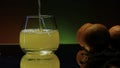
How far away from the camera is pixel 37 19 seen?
0.72 meters

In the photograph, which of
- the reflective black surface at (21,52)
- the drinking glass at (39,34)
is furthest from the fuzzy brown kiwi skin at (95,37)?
the reflective black surface at (21,52)

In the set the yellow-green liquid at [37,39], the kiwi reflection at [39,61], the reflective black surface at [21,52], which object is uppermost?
the yellow-green liquid at [37,39]

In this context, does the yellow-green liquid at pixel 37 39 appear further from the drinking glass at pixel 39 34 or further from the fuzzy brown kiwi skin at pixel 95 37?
the fuzzy brown kiwi skin at pixel 95 37

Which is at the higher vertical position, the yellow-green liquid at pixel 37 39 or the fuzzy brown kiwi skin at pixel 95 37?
the fuzzy brown kiwi skin at pixel 95 37

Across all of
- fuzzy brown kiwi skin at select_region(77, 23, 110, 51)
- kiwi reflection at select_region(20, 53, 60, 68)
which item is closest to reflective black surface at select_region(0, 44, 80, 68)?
kiwi reflection at select_region(20, 53, 60, 68)

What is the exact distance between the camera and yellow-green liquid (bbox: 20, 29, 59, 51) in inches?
29.2

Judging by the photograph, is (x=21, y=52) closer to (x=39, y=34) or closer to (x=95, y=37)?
(x=39, y=34)

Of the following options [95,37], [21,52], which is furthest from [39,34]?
[21,52]

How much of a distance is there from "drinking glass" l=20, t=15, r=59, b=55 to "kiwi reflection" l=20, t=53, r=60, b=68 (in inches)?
0.5

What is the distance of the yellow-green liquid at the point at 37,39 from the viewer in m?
0.74

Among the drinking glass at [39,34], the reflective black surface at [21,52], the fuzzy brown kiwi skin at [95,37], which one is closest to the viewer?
the fuzzy brown kiwi skin at [95,37]

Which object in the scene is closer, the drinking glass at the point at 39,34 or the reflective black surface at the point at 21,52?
the drinking glass at the point at 39,34

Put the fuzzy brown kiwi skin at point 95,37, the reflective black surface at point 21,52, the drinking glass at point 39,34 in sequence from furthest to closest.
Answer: the reflective black surface at point 21,52 < the drinking glass at point 39,34 < the fuzzy brown kiwi skin at point 95,37

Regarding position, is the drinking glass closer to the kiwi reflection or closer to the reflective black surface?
the kiwi reflection
